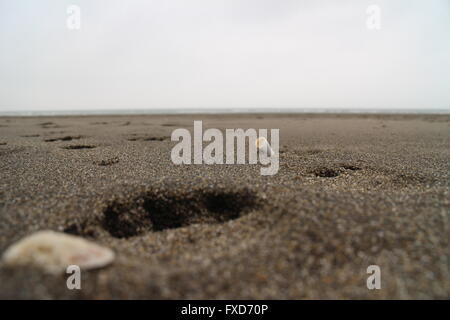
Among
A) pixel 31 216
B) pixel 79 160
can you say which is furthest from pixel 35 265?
pixel 79 160

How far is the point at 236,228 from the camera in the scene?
197 cm

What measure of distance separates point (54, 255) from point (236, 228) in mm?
1092

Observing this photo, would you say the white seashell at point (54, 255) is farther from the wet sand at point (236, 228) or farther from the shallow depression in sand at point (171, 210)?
the shallow depression in sand at point (171, 210)

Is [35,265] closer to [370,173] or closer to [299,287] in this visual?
[299,287]

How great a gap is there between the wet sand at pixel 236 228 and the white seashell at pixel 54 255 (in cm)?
4

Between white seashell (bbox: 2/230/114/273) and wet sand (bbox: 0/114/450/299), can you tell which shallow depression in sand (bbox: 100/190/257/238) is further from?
white seashell (bbox: 2/230/114/273)

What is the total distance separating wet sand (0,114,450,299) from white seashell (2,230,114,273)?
0.14ft

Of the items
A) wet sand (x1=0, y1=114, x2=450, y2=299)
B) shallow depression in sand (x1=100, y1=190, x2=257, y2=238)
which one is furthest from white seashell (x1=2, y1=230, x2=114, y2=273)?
shallow depression in sand (x1=100, y1=190, x2=257, y2=238)

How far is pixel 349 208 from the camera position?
2043mm

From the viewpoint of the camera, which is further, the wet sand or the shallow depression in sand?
the shallow depression in sand

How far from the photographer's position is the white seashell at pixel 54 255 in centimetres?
139

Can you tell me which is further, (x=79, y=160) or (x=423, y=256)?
(x=79, y=160)

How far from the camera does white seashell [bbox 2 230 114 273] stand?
1388 millimetres
